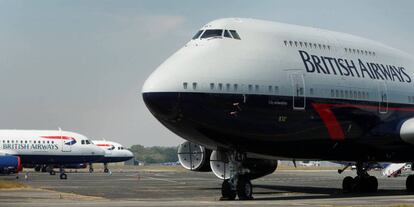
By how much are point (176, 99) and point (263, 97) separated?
11.1 ft

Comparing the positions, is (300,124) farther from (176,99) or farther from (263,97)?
(176,99)

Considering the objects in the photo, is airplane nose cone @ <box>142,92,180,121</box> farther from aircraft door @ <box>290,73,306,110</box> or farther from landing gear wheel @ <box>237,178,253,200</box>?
aircraft door @ <box>290,73,306,110</box>

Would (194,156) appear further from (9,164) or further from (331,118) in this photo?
(9,164)

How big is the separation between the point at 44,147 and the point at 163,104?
144ft

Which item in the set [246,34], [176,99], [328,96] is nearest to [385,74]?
[328,96]

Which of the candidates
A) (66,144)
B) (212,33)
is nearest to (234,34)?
(212,33)

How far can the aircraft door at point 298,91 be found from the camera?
93.3ft

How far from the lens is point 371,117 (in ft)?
104

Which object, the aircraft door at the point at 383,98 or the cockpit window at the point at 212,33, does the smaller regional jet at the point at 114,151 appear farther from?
the cockpit window at the point at 212,33

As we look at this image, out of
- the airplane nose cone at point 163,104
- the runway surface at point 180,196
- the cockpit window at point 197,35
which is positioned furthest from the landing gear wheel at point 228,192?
the cockpit window at point 197,35

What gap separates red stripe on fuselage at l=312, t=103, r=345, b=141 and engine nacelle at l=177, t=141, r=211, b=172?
660 centimetres

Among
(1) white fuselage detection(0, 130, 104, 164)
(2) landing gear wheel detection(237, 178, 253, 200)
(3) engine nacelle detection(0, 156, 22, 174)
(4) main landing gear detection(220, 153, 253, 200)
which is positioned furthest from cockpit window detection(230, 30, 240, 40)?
(1) white fuselage detection(0, 130, 104, 164)

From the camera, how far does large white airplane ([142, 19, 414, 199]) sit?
26.5 metres

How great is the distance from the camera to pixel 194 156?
34.6 m
